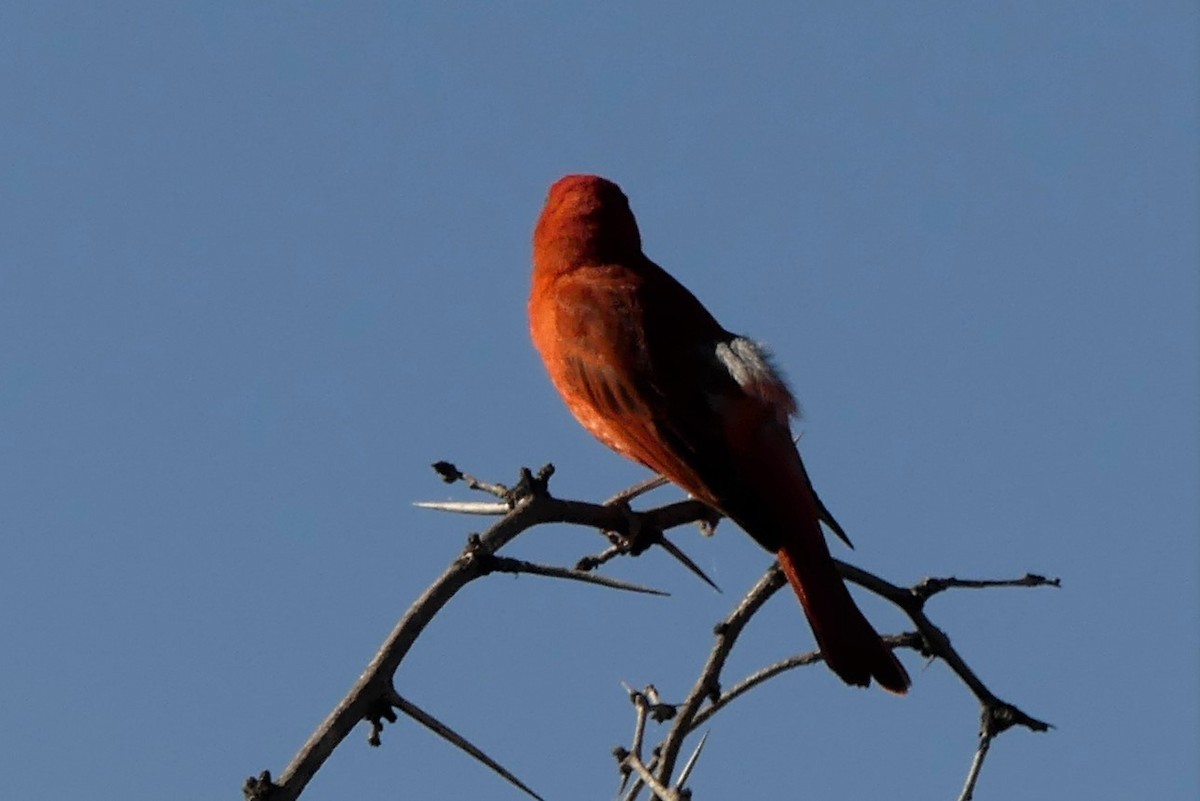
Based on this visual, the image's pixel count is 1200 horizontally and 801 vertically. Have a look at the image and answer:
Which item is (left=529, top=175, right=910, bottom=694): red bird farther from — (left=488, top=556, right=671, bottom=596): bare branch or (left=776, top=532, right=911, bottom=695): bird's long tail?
(left=488, top=556, right=671, bottom=596): bare branch

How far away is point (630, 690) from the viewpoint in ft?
11.9

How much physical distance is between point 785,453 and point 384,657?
2974mm

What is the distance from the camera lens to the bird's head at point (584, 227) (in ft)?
22.5

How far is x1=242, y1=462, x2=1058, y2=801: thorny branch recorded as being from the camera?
8.48ft

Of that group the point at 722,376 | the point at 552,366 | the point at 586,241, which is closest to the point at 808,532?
the point at 722,376

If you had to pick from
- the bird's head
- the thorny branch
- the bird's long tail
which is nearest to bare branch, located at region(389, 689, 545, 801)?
the thorny branch

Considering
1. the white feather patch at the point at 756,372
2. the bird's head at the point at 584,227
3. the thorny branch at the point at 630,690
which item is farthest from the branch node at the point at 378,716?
the bird's head at the point at 584,227

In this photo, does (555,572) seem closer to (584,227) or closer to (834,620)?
(834,620)

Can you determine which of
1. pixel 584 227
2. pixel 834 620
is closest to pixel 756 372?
pixel 834 620

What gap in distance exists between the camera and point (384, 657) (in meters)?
2.70

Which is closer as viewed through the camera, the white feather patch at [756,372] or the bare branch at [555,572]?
the bare branch at [555,572]

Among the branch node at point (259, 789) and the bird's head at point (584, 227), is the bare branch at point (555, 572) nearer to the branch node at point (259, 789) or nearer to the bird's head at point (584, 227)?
the branch node at point (259, 789)

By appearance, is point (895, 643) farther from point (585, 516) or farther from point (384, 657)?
point (384, 657)

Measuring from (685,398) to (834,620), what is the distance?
1.03 metres
